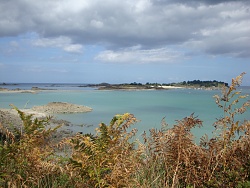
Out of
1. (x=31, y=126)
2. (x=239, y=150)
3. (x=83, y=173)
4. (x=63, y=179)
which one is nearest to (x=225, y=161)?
(x=239, y=150)

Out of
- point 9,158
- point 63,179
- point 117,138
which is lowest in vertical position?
point 63,179

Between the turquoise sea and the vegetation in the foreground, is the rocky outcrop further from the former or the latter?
the vegetation in the foreground

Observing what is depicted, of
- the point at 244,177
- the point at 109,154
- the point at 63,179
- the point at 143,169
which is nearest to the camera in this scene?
the point at 244,177

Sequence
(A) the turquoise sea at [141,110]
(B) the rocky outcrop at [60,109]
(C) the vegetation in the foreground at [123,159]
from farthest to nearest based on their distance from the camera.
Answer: (B) the rocky outcrop at [60,109] < (A) the turquoise sea at [141,110] < (C) the vegetation in the foreground at [123,159]

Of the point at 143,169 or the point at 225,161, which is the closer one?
the point at 225,161

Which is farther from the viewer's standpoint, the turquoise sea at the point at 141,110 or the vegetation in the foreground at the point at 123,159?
the turquoise sea at the point at 141,110

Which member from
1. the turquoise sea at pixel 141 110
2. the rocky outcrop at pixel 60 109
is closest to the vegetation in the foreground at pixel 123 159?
the turquoise sea at pixel 141 110

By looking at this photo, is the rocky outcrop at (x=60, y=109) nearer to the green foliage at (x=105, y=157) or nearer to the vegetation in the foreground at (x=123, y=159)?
the vegetation in the foreground at (x=123, y=159)

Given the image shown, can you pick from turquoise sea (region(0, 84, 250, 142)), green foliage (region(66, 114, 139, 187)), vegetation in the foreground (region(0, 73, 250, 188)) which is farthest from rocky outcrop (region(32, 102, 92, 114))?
green foliage (region(66, 114, 139, 187))

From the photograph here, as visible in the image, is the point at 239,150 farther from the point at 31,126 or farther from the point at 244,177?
the point at 31,126

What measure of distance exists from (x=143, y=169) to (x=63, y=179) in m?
1.26

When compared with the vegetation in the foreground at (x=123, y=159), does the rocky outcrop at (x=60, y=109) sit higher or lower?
lower

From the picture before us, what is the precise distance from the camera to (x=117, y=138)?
4277 millimetres

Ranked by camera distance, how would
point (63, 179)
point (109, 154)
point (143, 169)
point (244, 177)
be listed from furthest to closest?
point (143, 169), point (63, 179), point (109, 154), point (244, 177)
